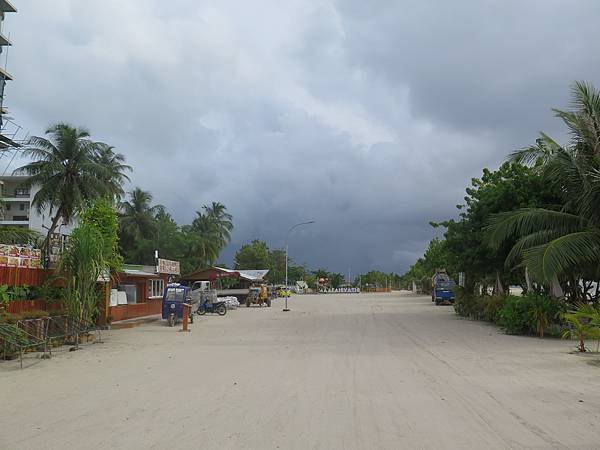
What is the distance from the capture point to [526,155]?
938 inches

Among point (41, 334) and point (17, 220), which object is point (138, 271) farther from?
point (17, 220)

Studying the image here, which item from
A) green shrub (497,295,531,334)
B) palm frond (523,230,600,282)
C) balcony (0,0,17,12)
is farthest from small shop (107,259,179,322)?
balcony (0,0,17,12)

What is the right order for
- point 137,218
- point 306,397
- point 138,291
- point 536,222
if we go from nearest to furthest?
1. point 306,397
2. point 536,222
3. point 138,291
4. point 137,218

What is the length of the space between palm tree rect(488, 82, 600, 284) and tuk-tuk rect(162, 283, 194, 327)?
14.7 metres

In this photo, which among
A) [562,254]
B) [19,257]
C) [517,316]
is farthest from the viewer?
[517,316]

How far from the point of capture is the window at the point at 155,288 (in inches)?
1336

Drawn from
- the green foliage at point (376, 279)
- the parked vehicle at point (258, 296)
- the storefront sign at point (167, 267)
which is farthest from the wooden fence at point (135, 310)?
the green foliage at point (376, 279)

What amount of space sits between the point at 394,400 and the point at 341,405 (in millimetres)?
974

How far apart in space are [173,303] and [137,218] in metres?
35.0

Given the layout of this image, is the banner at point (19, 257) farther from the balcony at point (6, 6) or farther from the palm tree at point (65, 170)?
the balcony at point (6, 6)

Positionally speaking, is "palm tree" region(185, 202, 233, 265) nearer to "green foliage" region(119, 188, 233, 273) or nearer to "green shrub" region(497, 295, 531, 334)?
"green foliage" region(119, 188, 233, 273)

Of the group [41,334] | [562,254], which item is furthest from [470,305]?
[41,334]

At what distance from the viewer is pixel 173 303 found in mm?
27062

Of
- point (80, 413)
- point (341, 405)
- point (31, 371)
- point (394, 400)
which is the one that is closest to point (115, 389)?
point (80, 413)
